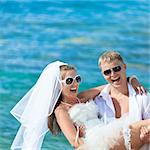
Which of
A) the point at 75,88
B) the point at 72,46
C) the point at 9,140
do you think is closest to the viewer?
the point at 75,88

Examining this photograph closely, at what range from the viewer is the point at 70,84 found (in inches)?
117

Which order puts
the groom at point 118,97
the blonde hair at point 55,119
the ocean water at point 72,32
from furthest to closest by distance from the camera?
Result: 1. the ocean water at point 72,32
2. the blonde hair at point 55,119
3. the groom at point 118,97

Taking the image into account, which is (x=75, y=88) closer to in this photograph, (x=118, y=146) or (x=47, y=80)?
(x=47, y=80)

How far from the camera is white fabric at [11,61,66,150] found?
3.02m

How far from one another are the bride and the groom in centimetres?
5

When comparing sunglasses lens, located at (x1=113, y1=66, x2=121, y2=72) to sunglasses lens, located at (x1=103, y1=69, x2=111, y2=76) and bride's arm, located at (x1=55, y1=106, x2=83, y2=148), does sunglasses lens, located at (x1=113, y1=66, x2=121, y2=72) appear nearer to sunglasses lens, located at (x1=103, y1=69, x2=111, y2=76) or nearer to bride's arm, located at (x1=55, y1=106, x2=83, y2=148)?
sunglasses lens, located at (x1=103, y1=69, x2=111, y2=76)

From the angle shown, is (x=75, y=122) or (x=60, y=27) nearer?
(x=75, y=122)

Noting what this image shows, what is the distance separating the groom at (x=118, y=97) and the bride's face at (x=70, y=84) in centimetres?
13

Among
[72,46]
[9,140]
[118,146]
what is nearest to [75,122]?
[118,146]

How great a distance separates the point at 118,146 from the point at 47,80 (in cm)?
55

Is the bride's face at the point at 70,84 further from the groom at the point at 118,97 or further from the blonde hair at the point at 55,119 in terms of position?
the groom at the point at 118,97

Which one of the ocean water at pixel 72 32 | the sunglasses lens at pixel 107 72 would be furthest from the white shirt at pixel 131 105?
the ocean water at pixel 72 32

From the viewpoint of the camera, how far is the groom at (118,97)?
114 inches

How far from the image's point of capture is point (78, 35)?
9.95 metres
